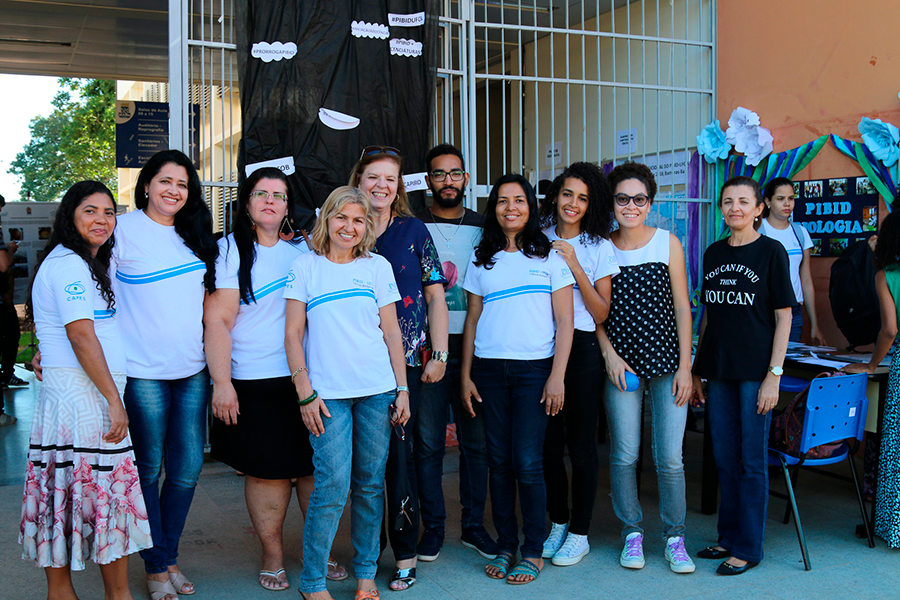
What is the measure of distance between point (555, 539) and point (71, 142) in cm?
2433

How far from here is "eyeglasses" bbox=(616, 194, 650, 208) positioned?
10.6 feet

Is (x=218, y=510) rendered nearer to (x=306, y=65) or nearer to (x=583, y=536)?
(x=583, y=536)

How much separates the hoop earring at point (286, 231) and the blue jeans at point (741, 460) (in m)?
1.88

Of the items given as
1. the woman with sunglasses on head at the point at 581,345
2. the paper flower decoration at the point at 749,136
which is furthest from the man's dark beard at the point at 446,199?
the paper flower decoration at the point at 749,136

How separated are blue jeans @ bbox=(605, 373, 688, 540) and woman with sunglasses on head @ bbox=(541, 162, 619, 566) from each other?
0.09 m

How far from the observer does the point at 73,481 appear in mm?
2547

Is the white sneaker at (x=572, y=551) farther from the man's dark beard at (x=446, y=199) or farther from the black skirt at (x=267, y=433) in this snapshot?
the man's dark beard at (x=446, y=199)

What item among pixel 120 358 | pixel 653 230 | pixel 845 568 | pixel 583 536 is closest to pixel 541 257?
pixel 653 230

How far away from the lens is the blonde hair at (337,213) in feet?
9.09

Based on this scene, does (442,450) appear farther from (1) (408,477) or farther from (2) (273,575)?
(2) (273,575)

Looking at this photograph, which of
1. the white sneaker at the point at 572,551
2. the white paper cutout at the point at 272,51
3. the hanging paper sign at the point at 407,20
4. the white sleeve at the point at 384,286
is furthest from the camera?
the hanging paper sign at the point at 407,20

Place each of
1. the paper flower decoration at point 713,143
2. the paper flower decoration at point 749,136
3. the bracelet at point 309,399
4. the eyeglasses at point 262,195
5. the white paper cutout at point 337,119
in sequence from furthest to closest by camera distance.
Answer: the paper flower decoration at point 713,143 < the paper flower decoration at point 749,136 < the white paper cutout at point 337,119 < the eyeglasses at point 262,195 < the bracelet at point 309,399

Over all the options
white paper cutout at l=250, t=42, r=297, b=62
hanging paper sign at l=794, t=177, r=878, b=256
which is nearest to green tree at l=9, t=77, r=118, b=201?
white paper cutout at l=250, t=42, r=297, b=62

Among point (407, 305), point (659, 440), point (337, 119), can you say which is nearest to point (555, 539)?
point (659, 440)
